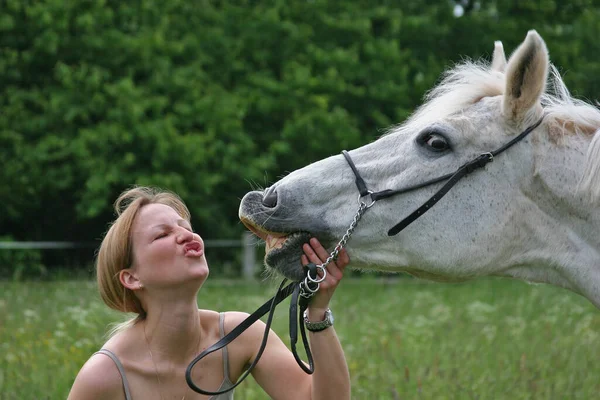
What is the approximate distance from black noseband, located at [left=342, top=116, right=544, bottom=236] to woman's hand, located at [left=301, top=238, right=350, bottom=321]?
212 mm

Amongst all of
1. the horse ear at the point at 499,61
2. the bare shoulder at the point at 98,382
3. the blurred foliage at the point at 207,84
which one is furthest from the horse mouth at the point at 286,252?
the blurred foliage at the point at 207,84

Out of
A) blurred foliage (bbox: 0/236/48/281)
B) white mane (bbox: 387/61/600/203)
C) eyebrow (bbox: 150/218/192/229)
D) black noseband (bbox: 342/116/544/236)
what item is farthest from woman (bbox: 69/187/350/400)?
blurred foliage (bbox: 0/236/48/281)

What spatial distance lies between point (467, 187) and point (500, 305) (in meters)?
6.61

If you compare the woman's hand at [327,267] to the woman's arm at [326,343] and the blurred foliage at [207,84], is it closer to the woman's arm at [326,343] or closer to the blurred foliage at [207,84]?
the woman's arm at [326,343]

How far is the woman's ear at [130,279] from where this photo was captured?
329 centimetres

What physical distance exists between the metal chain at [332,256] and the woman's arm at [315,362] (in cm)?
2

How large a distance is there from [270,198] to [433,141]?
646 mm

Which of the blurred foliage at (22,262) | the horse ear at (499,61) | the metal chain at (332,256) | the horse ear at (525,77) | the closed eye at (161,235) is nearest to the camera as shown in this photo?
the horse ear at (525,77)

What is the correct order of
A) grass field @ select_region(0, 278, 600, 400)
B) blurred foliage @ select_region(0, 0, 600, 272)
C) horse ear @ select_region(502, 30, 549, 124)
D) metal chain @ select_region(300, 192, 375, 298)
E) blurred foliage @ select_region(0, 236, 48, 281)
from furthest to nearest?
blurred foliage @ select_region(0, 0, 600, 272)
blurred foliage @ select_region(0, 236, 48, 281)
grass field @ select_region(0, 278, 600, 400)
metal chain @ select_region(300, 192, 375, 298)
horse ear @ select_region(502, 30, 549, 124)

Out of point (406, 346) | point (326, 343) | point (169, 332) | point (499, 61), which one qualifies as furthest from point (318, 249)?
point (406, 346)

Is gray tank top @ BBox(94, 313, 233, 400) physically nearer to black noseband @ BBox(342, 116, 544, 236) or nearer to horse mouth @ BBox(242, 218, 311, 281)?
horse mouth @ BBox(242, 218, 311, 281)

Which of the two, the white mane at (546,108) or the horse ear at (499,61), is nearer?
the white mane at (546,108)

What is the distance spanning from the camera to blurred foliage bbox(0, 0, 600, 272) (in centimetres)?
1507

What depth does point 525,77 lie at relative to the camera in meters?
2.97
